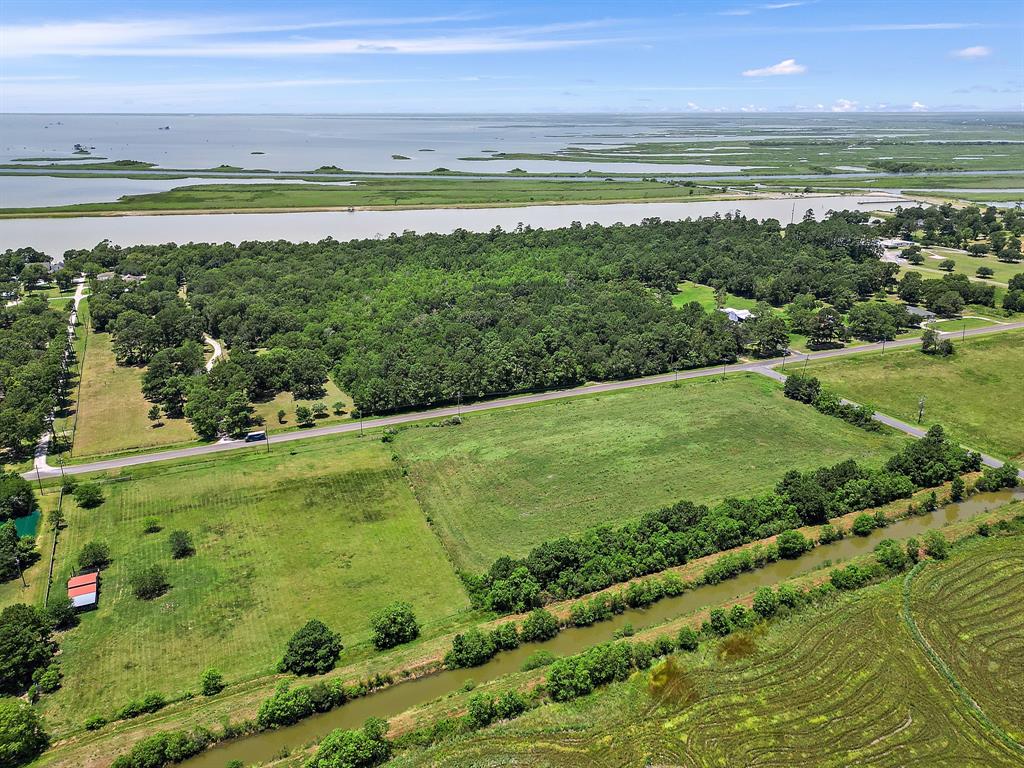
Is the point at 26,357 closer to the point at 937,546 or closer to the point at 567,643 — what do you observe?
the point at 567,643

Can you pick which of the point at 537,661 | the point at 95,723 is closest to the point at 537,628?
the point at 537,661

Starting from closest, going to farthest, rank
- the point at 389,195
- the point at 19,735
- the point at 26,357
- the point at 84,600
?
the point at 19,735
the point at 84,600
the point at 26,357
the point at 389,195

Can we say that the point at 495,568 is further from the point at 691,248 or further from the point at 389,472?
the point at 691,248

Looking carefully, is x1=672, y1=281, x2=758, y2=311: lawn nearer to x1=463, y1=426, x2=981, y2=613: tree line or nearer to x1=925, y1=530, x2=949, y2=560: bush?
x1=463, y1=426, x2=981, y2=613: tree line

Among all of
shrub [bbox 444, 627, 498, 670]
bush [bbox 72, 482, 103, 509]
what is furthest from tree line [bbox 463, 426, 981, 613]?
bush [bbox 72, 482, 103, 509]

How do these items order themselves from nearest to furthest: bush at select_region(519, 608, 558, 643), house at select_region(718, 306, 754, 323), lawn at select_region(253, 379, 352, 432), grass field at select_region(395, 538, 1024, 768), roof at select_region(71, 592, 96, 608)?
1. grass field at select_region(395, 538, 1024, 768)
2. bush at select_region(519, 608, 558, 643)
3. roof at select_region(71, 592, 96, 608)
4. lawn at select_region(253, 379, 352, 432)
5. house at select_region(718, 306, 754, 323)
